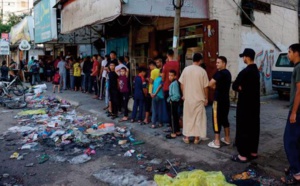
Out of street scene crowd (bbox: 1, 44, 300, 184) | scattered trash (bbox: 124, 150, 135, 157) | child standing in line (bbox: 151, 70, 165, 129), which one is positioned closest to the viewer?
street scene crowd (bbox: 1, 44, 300, 184)

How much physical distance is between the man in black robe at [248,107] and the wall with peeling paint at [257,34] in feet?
18.1

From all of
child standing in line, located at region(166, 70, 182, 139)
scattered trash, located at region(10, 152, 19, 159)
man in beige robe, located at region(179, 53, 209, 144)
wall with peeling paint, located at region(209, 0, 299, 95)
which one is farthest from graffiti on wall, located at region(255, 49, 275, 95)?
scattered trash, located at region(10, 152, 19, 159)

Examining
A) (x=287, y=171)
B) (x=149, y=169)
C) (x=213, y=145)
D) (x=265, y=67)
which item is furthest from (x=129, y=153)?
(x=265, y=67)

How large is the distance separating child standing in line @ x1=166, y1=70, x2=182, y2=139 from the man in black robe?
1630 mm

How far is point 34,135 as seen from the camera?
6.43 metres

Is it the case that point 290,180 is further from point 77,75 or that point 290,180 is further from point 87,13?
point 77,75

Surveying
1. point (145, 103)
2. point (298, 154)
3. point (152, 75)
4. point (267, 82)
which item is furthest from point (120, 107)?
point (267, 82)

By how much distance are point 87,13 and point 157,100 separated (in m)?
4.52

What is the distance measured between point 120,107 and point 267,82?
272 inches

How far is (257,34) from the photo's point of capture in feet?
37.1

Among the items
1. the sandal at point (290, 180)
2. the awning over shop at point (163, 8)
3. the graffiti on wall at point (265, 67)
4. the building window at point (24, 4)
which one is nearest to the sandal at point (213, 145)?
the sandal at point (290, 180)

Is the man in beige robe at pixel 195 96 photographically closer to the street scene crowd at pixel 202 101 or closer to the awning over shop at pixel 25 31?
the street scene crowd at pixel 202 101

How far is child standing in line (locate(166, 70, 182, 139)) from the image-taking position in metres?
5.95

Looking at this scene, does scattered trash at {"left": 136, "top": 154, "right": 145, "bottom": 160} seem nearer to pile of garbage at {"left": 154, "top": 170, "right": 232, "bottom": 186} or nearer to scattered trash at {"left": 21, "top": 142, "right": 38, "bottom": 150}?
pile of garbage at {"left": 154, "top": 170, "right": 232, "bottom": 186}
